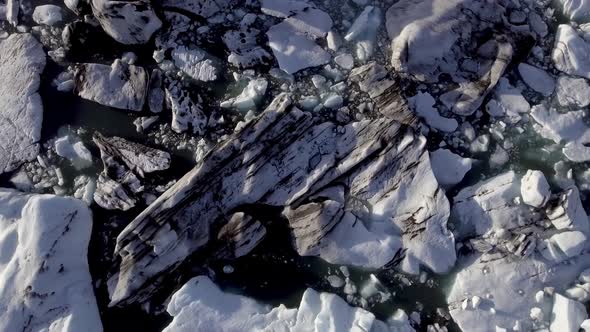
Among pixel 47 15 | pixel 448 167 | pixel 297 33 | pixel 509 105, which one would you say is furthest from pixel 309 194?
pixel 47 15

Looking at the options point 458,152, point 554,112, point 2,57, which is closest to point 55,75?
point 2,57

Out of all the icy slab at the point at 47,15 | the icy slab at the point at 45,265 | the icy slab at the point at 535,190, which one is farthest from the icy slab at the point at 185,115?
the icy slab at the point at 535,190

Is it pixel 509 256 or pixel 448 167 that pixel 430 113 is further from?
pixel 509 256

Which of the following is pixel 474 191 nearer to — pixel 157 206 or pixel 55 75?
pixel 157 206

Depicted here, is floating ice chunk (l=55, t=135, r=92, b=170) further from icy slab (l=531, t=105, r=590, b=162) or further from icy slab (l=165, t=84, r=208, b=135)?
icy slab (l=531, t=105, r=590, b=162)

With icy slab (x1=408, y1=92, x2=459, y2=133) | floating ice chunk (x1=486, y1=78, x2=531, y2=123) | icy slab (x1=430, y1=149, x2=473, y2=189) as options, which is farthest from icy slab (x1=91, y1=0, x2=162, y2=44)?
floating ice chunk (x1=486, y1=78, x2=531, y2=123)

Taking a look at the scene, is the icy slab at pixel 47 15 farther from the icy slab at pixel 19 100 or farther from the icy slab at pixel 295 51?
the icy slab at pixel 295 51
